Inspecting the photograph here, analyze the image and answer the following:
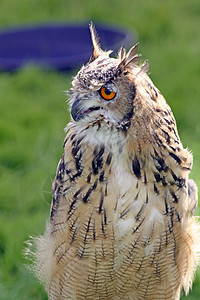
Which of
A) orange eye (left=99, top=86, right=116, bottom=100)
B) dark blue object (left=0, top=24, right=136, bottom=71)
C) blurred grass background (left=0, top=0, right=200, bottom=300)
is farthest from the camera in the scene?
dark blue object (left=0, top=24, right=136, bottom=71)

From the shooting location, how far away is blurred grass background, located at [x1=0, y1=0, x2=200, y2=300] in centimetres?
408

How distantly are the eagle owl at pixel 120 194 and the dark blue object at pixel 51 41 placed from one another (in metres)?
3.90

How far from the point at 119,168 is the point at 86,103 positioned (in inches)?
14.0

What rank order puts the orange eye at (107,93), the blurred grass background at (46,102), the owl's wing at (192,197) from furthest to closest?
1. the blurred grass background at (46,102)
2. the owl's wing at (192,197)
3. the orange eye at (107,93)

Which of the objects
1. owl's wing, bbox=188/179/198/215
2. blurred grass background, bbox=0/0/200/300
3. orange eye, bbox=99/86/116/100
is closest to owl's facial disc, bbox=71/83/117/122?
orange eye, bbox=99/86/116/100

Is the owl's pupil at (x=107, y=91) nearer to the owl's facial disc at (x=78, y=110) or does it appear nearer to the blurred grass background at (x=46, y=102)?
the owl's facial disc at (x=78, y=110)

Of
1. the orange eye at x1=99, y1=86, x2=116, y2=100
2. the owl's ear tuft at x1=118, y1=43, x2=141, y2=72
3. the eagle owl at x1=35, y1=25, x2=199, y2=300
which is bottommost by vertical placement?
the eagle owl at x1=35, y1=25, x2=199, y2=300

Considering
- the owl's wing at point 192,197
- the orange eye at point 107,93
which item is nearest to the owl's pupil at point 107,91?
the orange eye at point 107,93

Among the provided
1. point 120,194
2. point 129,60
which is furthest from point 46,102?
point 129,60

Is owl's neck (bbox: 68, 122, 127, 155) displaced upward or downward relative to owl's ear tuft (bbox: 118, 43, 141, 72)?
downward

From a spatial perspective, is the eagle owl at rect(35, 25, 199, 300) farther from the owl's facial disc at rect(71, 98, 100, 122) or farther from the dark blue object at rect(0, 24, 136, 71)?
the dark blue object at rect(0, 24, 136, 71)

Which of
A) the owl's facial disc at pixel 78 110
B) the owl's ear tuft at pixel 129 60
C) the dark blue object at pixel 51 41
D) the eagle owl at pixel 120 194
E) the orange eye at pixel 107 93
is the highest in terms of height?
the dark blue object at pixel 51 41

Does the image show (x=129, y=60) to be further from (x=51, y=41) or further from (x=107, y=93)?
(x=51, y=41)

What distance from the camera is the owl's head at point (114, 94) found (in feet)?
8.21
